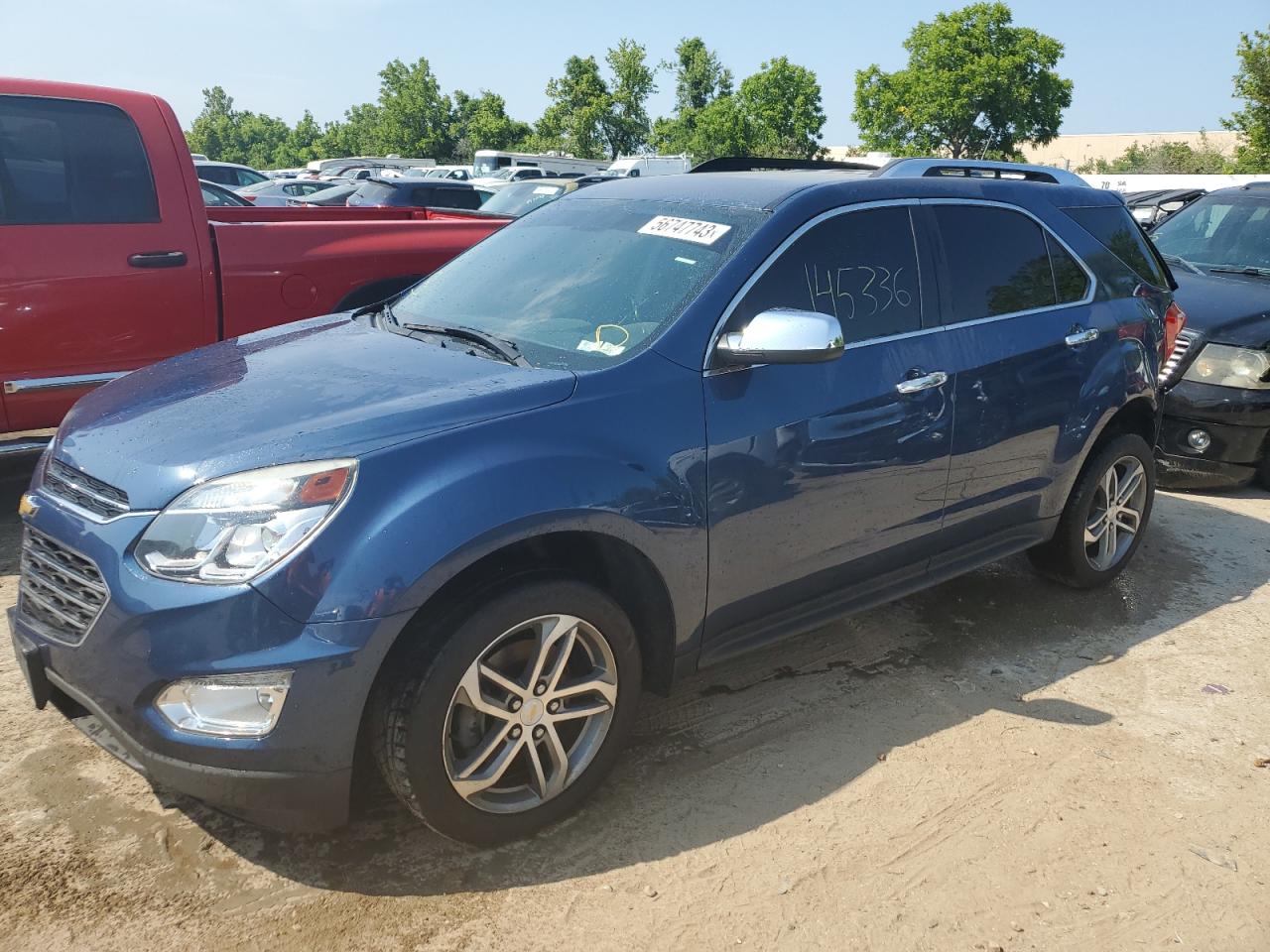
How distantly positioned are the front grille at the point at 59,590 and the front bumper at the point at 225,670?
0.16 ft

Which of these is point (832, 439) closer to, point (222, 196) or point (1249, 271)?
point (1249, 271)

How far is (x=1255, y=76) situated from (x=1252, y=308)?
1180 inches

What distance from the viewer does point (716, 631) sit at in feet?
10.7

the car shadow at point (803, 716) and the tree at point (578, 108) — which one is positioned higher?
the tree at point (578, 108)

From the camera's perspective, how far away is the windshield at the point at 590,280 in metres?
3.24

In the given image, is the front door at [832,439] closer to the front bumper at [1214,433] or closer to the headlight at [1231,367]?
the front bumper at [1214,433]

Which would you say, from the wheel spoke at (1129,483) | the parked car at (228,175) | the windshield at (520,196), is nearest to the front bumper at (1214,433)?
the wheel spoke at (1129,483)

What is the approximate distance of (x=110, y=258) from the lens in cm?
506

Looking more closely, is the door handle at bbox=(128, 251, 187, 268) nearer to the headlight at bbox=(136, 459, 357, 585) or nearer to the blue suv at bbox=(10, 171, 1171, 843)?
the blue suv at bbox=(10, 171, 1171, 843)

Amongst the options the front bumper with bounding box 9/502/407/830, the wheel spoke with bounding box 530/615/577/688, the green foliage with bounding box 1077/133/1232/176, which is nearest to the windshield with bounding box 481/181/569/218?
the wheel spoke with bounding box 530/615/577/688

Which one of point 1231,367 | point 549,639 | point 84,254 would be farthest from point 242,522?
point 1231,367

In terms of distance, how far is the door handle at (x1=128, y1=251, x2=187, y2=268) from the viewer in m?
5.12

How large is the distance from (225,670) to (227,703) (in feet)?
0.31

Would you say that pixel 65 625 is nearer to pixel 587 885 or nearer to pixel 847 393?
pixel 587 885
